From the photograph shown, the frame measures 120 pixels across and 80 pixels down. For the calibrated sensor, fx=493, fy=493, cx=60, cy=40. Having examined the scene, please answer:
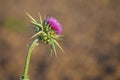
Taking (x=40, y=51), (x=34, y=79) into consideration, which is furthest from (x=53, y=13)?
(x=34, y=79)

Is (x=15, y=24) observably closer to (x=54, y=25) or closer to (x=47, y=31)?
(x=54, y=25)

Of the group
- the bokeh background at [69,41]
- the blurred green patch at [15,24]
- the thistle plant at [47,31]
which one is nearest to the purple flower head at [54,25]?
the thistle plant at [47,31]

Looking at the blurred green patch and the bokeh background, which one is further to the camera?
the blurred green patch

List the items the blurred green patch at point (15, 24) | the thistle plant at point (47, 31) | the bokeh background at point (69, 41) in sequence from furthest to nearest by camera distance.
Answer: the blurred green patch at point (15, 24) < the bokeh background at point (69, 41) < the thistle plant at point (47, 31)

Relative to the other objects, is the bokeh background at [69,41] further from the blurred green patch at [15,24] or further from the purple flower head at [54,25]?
the purple flower head at [54,25]

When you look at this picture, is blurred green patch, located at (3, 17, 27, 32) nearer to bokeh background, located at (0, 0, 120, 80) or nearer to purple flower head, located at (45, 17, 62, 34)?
bokeh background, located at (0, 0, 120, 80)

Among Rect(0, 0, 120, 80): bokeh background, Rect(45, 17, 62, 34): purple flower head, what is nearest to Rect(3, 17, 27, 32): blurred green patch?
Rect(0, 0, 120, 80): bokeh background

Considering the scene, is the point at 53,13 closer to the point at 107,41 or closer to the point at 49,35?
the point at 107,41

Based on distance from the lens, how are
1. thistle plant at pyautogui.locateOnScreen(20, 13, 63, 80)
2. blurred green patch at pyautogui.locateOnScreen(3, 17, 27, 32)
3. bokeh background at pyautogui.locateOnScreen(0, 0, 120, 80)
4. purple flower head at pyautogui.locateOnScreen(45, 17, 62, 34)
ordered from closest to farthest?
thistle plant at pyautogui.locateOnScreen(20, 13, 63, 80) → purple flower head at pyautogui.locateOnScreen(45, 17, 62, 34) → bokeh background at pyautogui.locateOnScreen(0, 0, 120, 80) → blurred green patch at pyautogui.locateOnScreen(3, 17, 27, 32)
